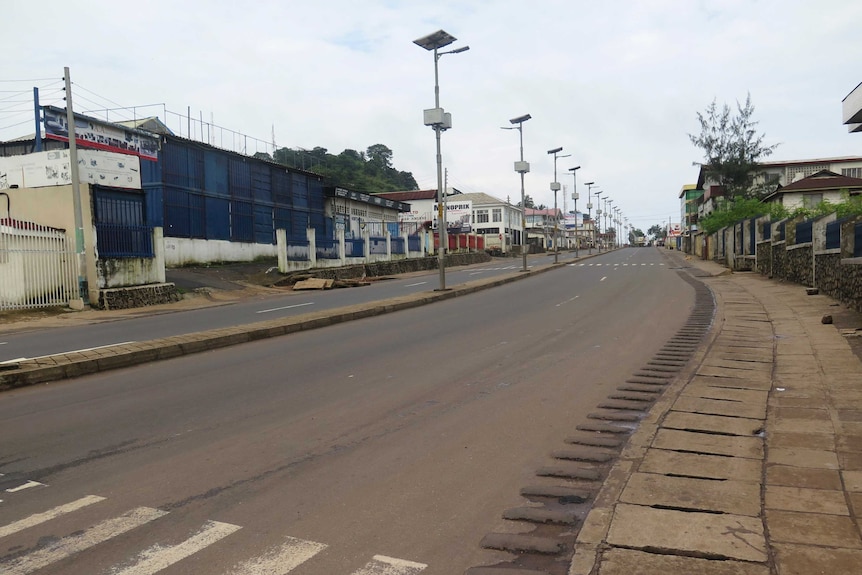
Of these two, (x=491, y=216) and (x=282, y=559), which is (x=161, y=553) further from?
(x=491, y=216)

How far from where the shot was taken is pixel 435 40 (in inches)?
816

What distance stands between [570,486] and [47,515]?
3.34 meters

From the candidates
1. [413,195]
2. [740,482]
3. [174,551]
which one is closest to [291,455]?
[174,551]

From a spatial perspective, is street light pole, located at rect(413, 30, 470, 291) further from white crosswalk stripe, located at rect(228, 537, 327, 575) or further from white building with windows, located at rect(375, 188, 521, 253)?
white building with windows, located at rect(375, 188, 521, 253)

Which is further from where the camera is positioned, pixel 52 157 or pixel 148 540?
pixel 52 157

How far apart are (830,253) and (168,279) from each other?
22.2m

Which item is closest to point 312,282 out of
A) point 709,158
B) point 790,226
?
point 790,226

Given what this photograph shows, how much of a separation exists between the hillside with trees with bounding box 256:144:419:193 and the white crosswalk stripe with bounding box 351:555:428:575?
50.6m

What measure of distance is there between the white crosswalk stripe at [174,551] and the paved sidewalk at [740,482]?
1968 mm

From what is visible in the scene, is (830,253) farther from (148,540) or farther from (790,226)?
Answer: (148,540)

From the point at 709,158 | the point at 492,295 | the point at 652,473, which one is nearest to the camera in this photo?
the point at 652,473

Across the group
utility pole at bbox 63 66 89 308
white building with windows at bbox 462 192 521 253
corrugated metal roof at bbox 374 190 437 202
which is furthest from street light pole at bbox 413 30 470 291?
white building with windows at bbox 462 192 521 253

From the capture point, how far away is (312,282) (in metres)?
27.0

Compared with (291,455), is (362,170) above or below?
above
